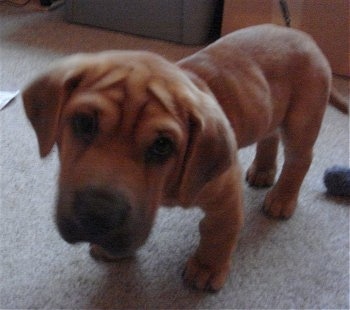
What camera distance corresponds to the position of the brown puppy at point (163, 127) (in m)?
1.12

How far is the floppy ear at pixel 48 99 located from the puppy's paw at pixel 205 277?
546 mm

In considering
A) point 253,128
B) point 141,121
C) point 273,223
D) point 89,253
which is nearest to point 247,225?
point 273,223

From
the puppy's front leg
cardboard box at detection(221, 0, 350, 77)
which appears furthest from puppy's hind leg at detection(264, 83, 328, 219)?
cardboard box at detection(221, 0, 350, 77)

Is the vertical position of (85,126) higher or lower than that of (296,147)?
higher

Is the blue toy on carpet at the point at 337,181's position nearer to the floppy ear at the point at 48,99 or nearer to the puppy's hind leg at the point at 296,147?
the puppy's hind leg at the point at 296,147

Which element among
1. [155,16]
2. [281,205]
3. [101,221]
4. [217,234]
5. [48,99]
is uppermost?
[48,99]

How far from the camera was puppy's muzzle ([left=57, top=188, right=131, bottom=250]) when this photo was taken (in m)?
1.08

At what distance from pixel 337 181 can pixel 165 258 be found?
0.67m

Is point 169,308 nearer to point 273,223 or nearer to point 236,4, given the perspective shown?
point 273,223

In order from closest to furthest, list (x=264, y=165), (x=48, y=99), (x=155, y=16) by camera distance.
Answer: (x=48, y=99) < (x=264, y=165) < (x=155, y=16)

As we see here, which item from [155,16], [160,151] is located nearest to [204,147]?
[160,151]

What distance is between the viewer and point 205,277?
5.00ft

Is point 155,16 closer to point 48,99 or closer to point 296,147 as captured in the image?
point 296,147

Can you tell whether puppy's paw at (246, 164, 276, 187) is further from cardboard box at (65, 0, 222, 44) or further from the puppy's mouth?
cardboard box at (65, 0, 222, 44)
